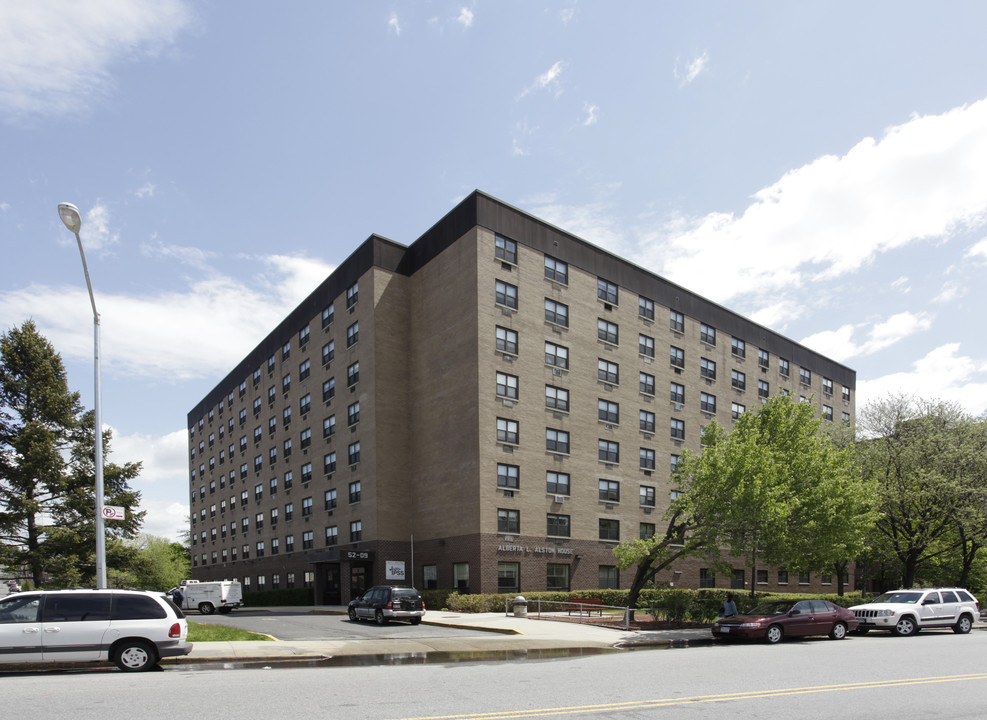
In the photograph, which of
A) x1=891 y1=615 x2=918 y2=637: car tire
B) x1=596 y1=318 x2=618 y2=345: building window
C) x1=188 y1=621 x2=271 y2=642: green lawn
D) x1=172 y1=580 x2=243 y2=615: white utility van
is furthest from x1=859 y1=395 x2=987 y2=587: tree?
x1=172 y1=580 x2=243 y2=615: white utility van

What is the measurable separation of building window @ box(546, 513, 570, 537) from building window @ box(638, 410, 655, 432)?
9656 mm

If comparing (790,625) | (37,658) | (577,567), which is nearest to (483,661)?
(37,658)

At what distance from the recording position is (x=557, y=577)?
4134 centimetres

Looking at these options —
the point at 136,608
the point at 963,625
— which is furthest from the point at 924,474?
the point at 136,608

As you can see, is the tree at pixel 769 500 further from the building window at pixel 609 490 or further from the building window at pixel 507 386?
the building window at pixel 609 490

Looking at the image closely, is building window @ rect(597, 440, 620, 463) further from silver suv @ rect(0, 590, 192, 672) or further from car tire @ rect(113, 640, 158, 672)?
car tire @ rect(113, 640, 158, 672)

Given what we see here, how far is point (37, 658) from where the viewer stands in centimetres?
1385

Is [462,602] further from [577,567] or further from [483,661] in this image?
[483,661]

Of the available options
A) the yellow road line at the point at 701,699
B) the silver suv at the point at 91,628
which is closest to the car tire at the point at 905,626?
the yellow road line at the point at 701,699

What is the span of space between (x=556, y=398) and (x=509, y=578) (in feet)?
35.3

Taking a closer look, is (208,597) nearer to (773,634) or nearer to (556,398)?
(556,398)

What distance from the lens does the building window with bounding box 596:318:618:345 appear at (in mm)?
47031

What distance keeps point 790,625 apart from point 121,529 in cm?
3518

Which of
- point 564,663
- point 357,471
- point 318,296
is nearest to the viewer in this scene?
point 564,663
